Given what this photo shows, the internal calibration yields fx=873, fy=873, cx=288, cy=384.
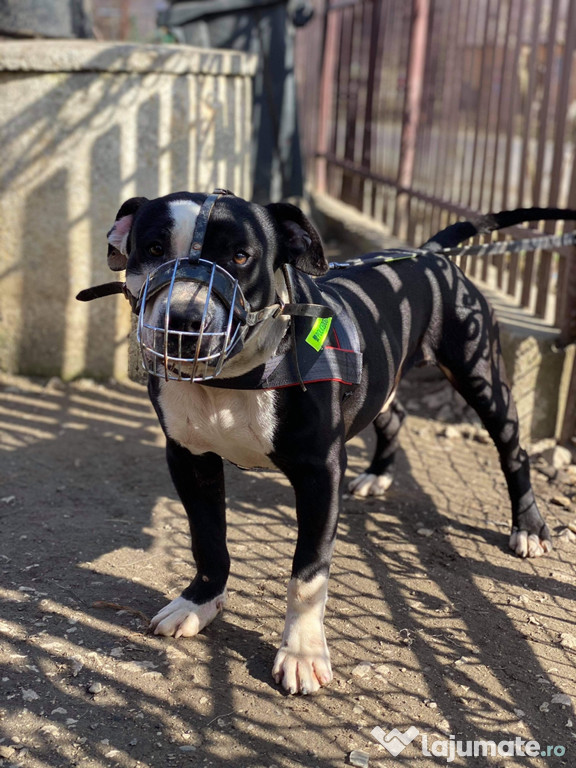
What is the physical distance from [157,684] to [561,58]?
13.2 feet

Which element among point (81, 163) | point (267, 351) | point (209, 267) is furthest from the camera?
point (81, 163)

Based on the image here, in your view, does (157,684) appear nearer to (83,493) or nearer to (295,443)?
(295,443)

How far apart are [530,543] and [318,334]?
158cm

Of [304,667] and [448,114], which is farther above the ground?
[448,114]

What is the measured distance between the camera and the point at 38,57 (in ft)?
16.6

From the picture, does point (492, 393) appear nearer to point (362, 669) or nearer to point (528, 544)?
point (528, 544)

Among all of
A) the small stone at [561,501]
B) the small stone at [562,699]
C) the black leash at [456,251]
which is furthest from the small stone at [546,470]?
the small stone at [562,699]

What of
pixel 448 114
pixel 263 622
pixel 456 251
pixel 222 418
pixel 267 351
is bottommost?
pixel 263 622

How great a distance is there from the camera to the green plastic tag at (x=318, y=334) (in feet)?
8.62

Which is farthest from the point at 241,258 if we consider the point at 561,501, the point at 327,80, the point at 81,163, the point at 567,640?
the point at 327,80

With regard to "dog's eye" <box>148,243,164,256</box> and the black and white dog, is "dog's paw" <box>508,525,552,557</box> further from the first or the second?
"dog's eye" <box>148,243,164,256</box>

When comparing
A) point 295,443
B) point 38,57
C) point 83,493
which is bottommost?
point 83,493

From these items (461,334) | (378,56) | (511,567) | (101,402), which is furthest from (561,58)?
(378,56)

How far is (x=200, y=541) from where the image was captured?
2955mm
